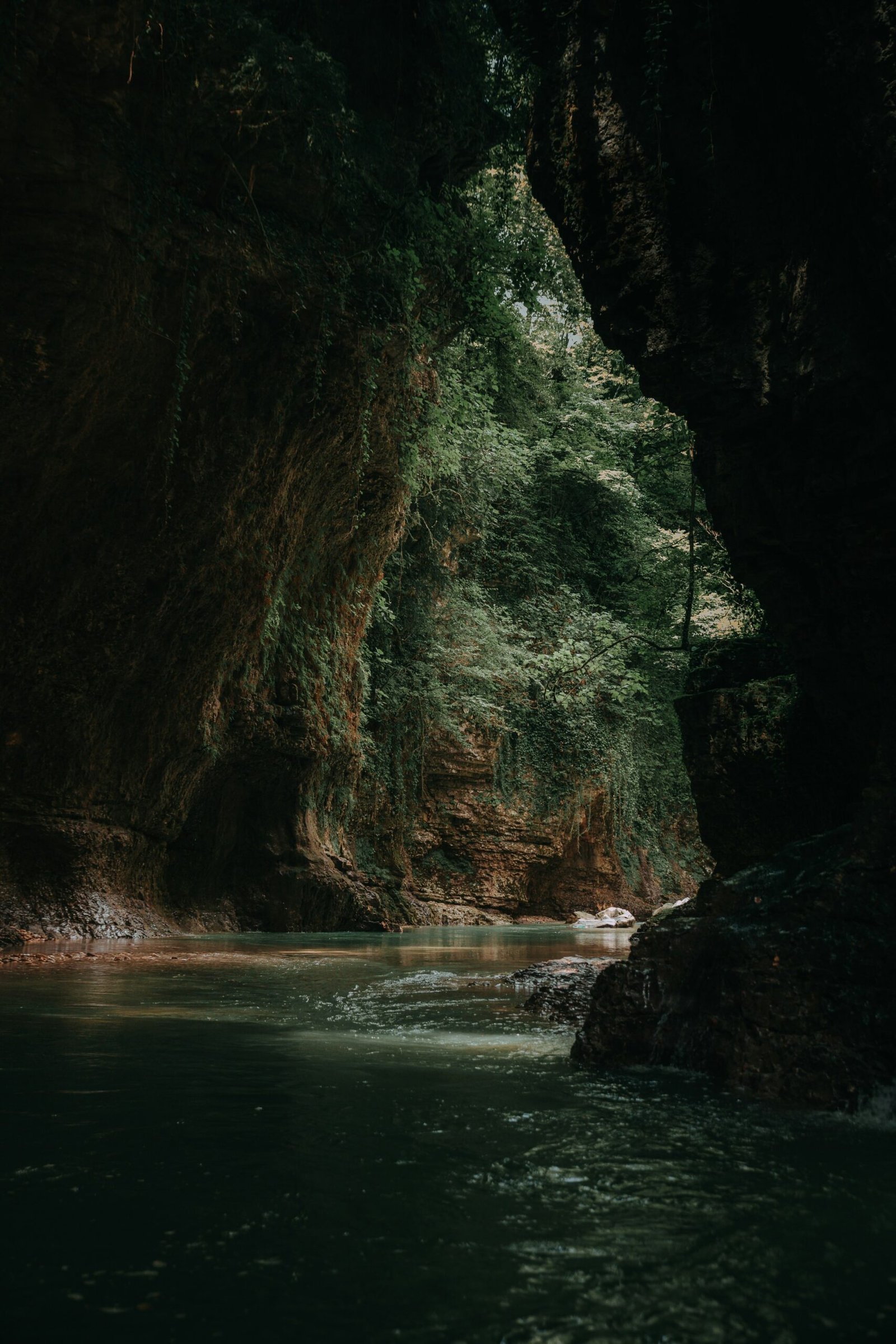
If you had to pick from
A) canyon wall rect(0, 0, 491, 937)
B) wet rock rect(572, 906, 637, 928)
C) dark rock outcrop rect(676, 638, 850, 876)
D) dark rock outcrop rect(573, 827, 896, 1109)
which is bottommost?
wet rock rect(572, 906, 637, 928)

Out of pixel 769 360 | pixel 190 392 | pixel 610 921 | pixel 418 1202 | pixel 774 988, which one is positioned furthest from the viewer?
pixel 610 921

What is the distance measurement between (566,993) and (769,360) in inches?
161

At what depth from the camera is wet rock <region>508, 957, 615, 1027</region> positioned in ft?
19.3

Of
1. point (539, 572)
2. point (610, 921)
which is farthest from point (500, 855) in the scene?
point (539, 572)

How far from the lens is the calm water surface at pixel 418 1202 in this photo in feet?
5.67

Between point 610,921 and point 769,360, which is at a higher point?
point 769,360

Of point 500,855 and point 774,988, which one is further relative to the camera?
point 500,855

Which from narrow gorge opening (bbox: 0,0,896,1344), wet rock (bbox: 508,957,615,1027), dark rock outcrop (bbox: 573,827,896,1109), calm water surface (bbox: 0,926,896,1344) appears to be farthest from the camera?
wet rock (bbox: 508,957,615,1027)

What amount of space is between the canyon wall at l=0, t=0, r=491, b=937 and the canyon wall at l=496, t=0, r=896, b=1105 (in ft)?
9.56

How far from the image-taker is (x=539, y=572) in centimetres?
2114

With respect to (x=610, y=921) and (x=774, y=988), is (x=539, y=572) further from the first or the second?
(x=774, y=988)

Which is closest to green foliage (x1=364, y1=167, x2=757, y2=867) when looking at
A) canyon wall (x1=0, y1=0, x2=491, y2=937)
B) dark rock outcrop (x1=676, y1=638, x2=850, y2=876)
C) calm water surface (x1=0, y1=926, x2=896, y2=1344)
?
canyon wall (x1=0, y1=0, x2=491, y2=937)

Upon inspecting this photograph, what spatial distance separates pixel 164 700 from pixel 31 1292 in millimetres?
9455

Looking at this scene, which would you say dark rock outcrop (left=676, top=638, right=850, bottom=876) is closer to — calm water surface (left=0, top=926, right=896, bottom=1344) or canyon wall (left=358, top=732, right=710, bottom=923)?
calm water surface (left=0, top=926, right=896, bottom=1344)
